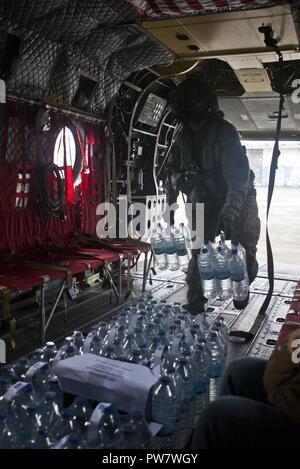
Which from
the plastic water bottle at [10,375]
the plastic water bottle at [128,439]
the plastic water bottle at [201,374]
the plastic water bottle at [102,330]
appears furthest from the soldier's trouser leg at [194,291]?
the plastic water bottle at [128,439]

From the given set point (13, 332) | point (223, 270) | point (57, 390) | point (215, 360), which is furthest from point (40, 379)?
point (223, 270)

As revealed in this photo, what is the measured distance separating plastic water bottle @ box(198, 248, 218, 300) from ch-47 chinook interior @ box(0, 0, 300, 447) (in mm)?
496

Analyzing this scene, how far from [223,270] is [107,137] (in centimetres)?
340

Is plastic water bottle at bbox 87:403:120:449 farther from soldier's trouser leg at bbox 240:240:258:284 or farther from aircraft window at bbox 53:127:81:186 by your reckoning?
aircraft window at bbox 53:127:81:186

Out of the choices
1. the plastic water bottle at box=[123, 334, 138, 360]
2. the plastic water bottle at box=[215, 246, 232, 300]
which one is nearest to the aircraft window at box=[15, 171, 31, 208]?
the plastic water bottle at box=[215, 246, 232, 300]

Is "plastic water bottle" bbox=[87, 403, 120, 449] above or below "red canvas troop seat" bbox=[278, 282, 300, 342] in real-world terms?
below

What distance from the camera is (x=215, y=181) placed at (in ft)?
16.6

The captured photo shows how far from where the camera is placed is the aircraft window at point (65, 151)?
5.91 metres

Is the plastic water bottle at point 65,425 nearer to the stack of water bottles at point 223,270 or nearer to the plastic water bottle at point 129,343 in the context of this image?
the plastic water bottle at point 129,343

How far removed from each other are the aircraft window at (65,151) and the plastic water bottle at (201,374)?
3.61 m

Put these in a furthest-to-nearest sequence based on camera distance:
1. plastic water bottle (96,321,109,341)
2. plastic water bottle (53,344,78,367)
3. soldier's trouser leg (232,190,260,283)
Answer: soldier's trouser leg (232,190,260,283) < plastic water bottle (96,321,109,341) < plastic water bottle (53,344,78,367)

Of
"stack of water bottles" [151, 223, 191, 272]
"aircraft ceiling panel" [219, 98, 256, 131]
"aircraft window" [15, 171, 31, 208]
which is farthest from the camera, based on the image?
"aircraft ceiling panel" [219, 98, 256, 131]

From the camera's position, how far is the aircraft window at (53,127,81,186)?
5906 mm
